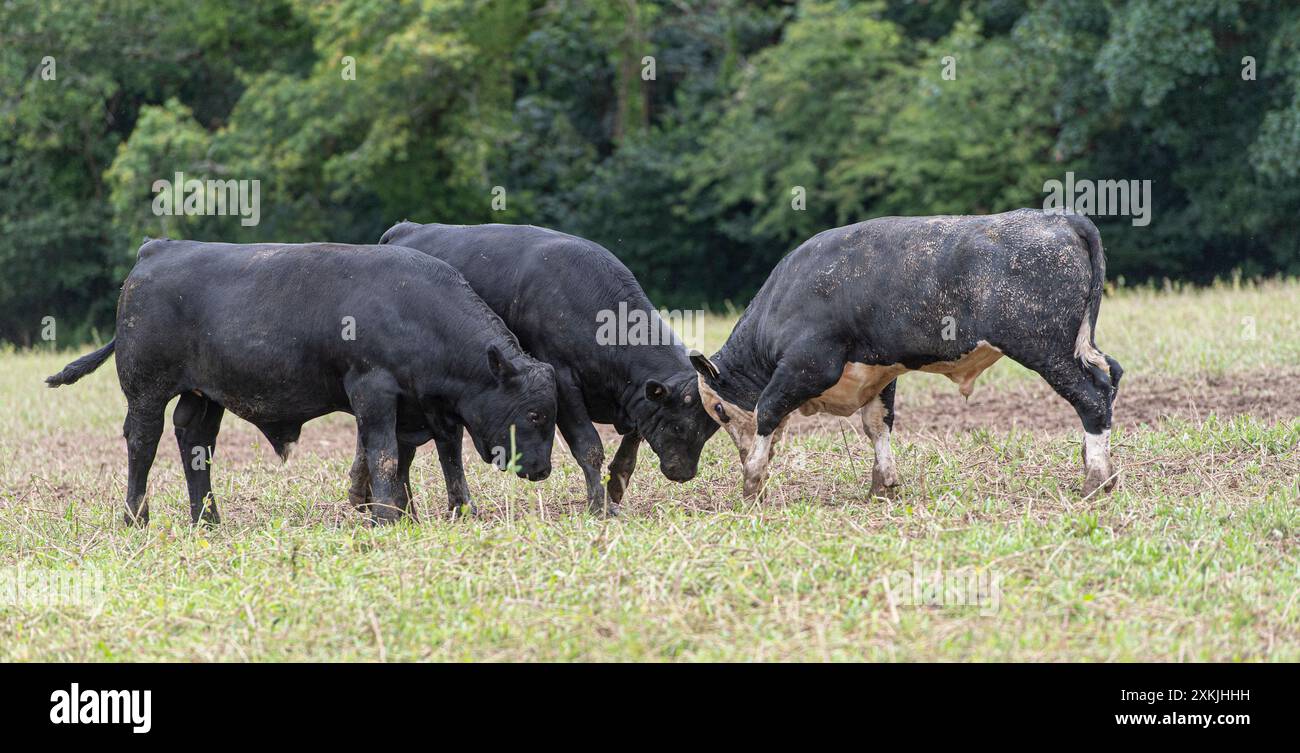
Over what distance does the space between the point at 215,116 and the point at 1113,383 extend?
1164 inches

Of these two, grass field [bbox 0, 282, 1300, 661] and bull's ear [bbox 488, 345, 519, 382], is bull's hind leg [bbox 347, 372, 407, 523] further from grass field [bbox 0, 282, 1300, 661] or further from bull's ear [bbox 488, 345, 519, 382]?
bull's ear [bbox 488, 345, 519, 382]

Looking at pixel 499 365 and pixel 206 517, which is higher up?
pixel 499 365

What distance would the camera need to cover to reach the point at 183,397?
8.84 meters

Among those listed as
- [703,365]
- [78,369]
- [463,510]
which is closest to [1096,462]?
[703,365]

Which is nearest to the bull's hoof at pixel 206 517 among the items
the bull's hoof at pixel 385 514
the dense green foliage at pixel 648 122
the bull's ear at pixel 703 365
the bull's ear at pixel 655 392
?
the bull's hoof at pixel 385 514

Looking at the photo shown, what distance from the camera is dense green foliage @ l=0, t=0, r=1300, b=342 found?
2448 cm

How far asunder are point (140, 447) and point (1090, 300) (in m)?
5.33

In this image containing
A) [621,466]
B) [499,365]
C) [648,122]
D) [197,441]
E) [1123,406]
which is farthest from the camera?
[648,122]

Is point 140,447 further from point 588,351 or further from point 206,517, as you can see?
point 588,351

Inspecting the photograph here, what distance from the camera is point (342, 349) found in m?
7.97

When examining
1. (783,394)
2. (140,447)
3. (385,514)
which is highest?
(783,394)

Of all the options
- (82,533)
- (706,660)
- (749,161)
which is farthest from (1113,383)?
(749,161)

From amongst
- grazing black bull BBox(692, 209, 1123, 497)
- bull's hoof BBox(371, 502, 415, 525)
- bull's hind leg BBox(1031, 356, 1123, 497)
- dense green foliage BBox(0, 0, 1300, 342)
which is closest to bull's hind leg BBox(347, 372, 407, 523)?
bull's hoof BBox(371, 502, 415, 525)

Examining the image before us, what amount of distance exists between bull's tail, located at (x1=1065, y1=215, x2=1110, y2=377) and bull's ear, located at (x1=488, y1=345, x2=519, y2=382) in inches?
114
